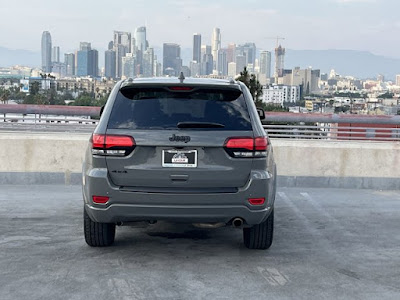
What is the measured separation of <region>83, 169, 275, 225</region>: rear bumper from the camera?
5188mm

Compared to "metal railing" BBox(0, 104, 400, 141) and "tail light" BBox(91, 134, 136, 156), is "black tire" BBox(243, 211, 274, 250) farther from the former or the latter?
"metal railing" BBox(0, 104, 400, 141)

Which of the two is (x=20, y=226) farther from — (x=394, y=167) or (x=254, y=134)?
(x=394, y=167)

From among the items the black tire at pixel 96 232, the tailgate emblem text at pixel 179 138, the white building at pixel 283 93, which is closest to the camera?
the tailgate emblem text at pixel 179 138

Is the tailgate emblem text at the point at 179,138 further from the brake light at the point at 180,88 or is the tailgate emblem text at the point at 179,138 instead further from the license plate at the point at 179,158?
the brake light at the point at 180,88

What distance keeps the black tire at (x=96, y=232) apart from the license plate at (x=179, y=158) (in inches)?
44.6

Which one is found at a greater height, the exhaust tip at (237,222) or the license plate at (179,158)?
the license plate at (179,158)

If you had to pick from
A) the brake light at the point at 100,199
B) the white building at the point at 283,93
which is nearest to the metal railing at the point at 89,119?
the brake light at the point at 100,199

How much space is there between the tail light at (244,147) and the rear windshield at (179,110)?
0.38 feet

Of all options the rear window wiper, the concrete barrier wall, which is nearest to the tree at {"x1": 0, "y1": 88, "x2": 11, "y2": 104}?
the concrete barrier wall

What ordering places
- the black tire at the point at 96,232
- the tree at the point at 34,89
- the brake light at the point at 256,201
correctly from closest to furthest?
1. the brake light at the point at 256,201
2. the black tire at the point at 96,232
3. the tree at the point at 34,89

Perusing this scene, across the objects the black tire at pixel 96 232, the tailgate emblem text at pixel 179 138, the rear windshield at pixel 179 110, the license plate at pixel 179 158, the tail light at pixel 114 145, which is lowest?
the black tire at pixel 96 232

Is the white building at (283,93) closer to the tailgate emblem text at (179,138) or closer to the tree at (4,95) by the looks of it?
the tree at (4,95)

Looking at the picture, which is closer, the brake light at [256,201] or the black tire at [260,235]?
the brake light at [256,201]

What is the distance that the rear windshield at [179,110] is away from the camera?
17.3 ft
